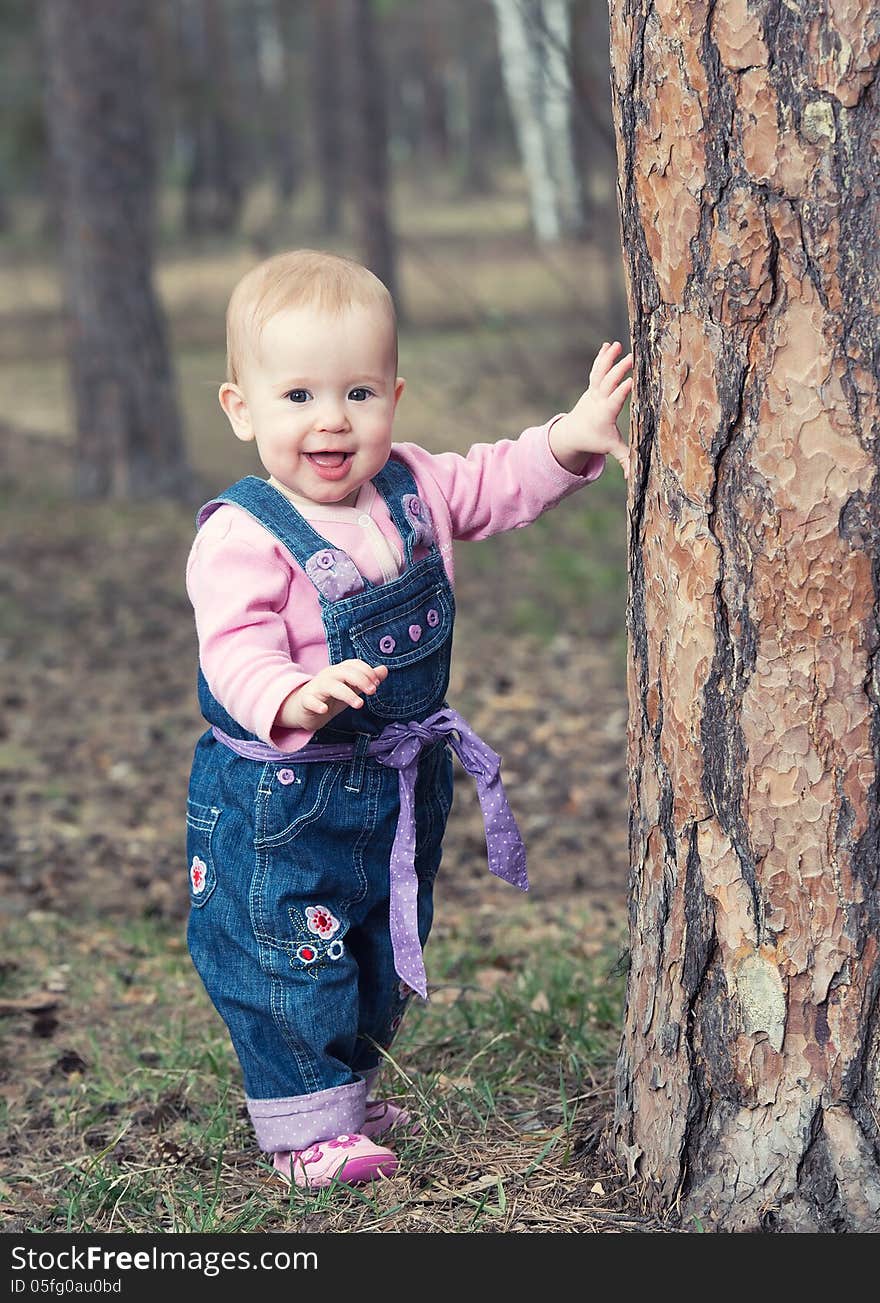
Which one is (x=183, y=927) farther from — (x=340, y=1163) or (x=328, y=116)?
(x=328, y=116)

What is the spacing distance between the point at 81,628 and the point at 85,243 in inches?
154

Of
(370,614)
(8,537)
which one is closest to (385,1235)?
(370,614)

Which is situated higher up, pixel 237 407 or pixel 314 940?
pixel 237 407

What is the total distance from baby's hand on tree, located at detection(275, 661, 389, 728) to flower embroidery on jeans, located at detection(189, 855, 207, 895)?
1.56ft

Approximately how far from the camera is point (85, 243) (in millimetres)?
10820

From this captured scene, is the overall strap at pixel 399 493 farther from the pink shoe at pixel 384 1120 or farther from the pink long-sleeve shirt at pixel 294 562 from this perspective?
the pink shoe at pixel 384 1120

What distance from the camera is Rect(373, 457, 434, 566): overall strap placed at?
8.56 ft

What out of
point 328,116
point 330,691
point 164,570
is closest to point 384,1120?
point 330,691

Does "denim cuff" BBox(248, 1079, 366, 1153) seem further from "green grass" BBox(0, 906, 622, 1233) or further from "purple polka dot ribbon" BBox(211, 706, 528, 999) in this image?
"purple polka dot ribbon" BBox(211, 706, 528, 999)

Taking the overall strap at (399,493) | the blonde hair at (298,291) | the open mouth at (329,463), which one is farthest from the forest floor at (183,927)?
the blonde hair at (298,291)

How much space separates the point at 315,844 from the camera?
2.58m

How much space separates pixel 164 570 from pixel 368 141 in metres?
9.68

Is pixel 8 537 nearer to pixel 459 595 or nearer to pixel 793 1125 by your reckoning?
pixel 459 595

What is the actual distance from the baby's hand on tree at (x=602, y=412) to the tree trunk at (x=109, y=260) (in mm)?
8747
